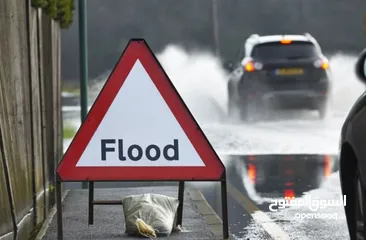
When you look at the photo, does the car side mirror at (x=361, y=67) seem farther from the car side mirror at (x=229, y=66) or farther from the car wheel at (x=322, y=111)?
the car side mirror at (x=229, y=66)

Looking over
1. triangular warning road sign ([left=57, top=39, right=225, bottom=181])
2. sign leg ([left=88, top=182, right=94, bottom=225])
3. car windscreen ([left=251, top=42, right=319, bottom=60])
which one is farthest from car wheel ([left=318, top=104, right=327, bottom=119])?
triangular warning road sign ([left=57, top=39, right=225, bottom=181])

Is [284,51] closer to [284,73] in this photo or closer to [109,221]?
[284,73]

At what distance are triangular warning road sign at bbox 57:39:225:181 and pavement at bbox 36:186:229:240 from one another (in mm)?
770

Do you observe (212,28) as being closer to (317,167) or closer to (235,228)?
(317,167)

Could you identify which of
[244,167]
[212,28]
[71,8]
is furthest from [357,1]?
[71,8]

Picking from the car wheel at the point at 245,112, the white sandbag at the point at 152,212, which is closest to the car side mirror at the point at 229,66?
the car wheel at the point at 245,112

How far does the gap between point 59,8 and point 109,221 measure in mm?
2565

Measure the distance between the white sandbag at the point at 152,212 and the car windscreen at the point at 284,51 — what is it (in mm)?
15527

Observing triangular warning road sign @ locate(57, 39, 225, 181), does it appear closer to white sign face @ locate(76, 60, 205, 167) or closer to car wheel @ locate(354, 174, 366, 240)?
white sign face @ locate(76, 60, 205, 167)

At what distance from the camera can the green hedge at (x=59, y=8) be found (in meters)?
9.72

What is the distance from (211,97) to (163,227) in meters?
23.6

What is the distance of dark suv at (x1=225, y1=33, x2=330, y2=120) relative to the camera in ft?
78.5

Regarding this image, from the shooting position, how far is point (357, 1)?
54438 mm

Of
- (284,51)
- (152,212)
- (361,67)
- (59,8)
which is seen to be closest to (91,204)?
(152,212)
